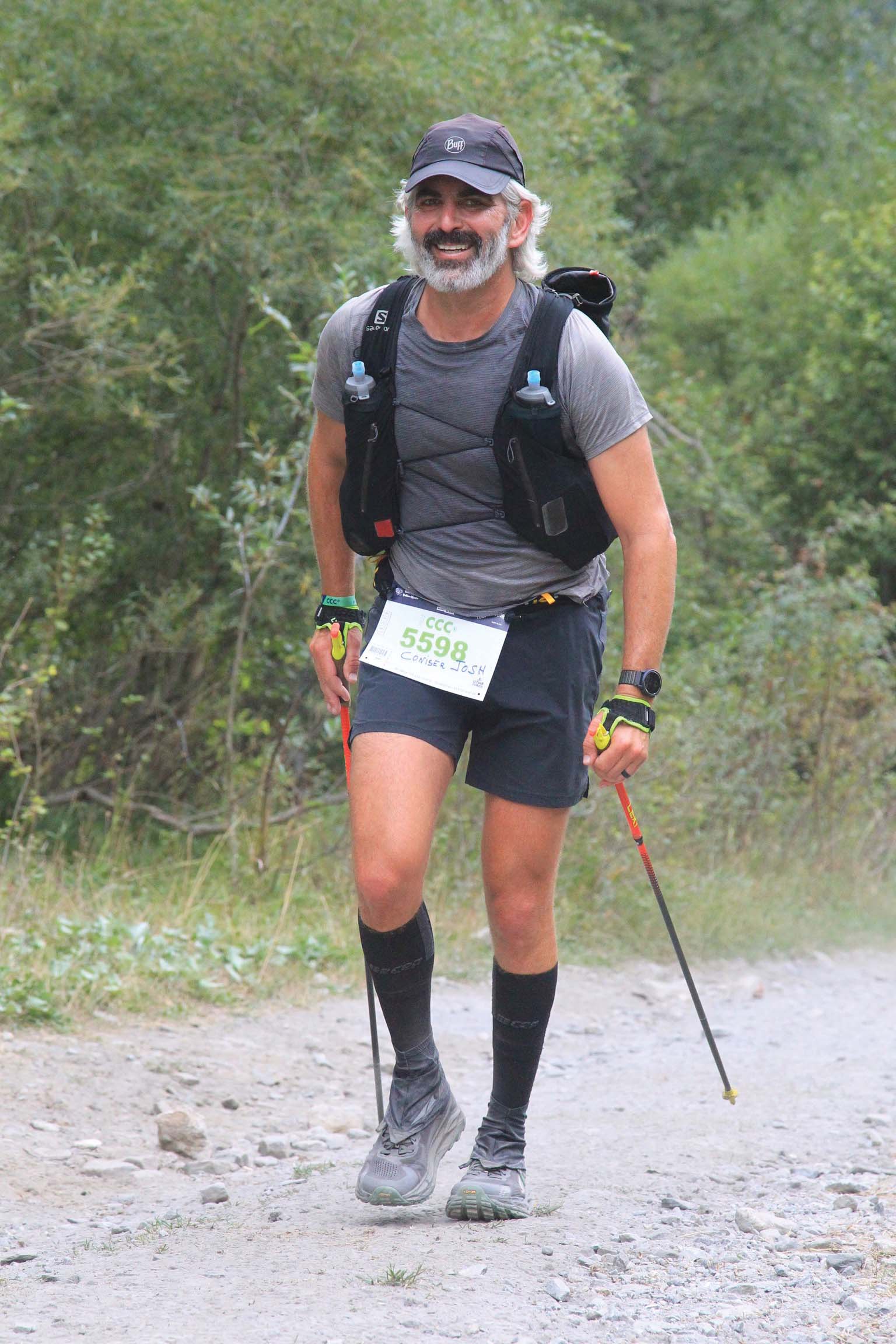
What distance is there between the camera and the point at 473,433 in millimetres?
3449

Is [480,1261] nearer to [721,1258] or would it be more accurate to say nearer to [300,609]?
[721,1258]

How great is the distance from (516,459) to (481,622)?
14.6 inches

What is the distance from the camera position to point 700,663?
10367 mm

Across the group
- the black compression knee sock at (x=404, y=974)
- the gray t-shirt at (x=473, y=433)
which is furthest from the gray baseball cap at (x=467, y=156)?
the black compression knee sock at (x=404, y=974)

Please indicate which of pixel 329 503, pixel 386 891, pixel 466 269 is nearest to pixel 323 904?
pixel 329 503

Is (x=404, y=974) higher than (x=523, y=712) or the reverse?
the reverse

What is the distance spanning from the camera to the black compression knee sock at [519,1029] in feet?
12.1

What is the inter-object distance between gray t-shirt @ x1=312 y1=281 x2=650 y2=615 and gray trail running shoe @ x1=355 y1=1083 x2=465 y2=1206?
1.18 meters

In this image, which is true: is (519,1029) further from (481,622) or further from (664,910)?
(481,622)

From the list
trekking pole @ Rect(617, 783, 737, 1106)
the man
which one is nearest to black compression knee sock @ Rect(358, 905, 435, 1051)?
the man

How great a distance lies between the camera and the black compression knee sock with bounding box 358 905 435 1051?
353cm

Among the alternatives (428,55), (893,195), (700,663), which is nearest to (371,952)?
(428,55)

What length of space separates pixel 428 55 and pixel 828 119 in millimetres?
16800

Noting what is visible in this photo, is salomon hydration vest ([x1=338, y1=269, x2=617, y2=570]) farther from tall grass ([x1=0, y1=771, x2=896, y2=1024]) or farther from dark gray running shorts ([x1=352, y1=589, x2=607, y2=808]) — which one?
tall grass ([x1=0, y1=771, x2=896, y2=1024])
